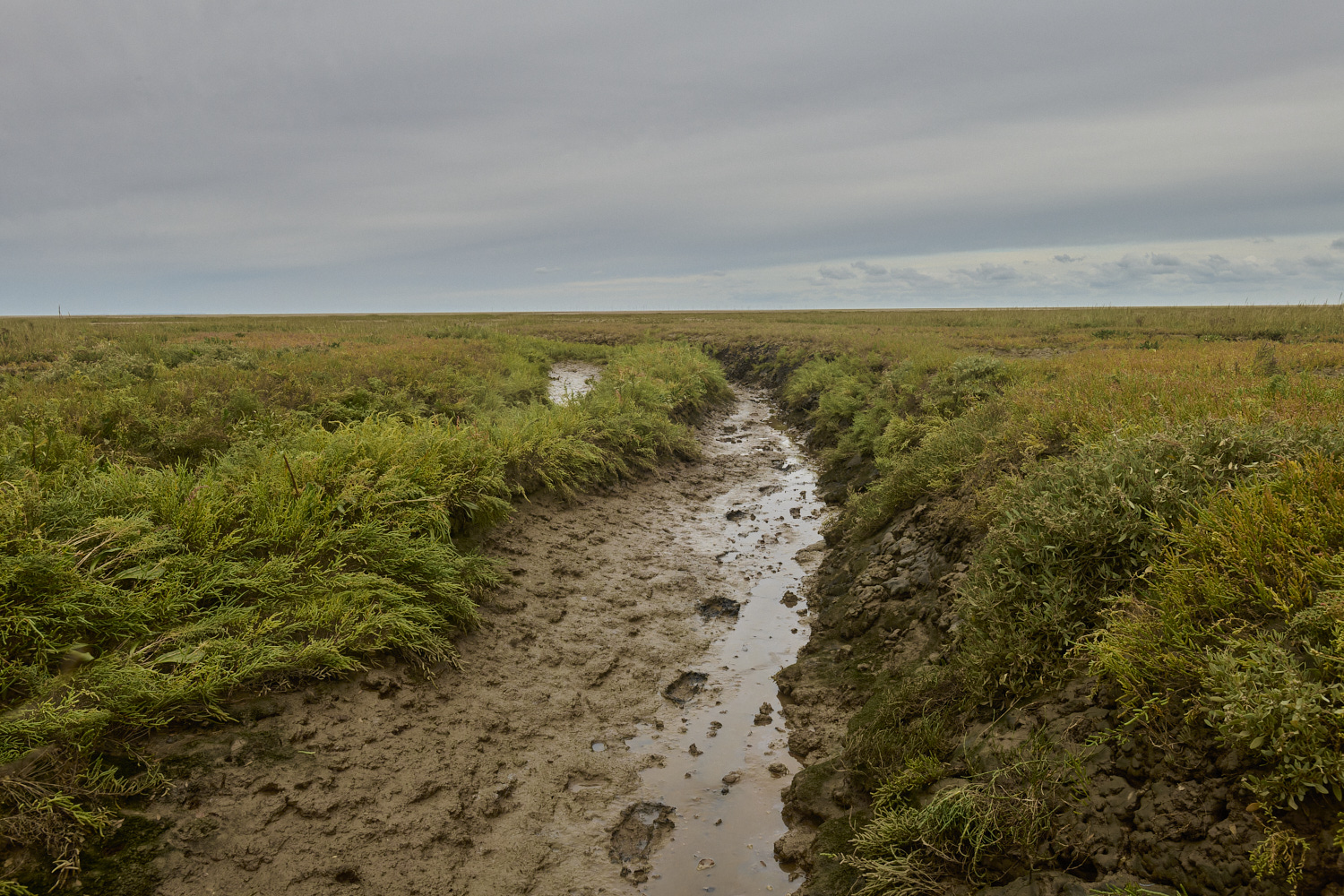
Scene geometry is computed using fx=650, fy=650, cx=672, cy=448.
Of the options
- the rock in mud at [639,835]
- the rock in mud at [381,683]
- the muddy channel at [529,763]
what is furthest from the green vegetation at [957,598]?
the rock in mud at [639,835]

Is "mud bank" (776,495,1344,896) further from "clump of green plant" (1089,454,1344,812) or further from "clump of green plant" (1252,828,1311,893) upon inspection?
"clump of green plant" (1089,454,1344,812)

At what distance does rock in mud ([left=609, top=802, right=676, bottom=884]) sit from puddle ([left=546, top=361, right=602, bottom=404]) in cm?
1014

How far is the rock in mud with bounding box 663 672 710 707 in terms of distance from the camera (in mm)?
5539

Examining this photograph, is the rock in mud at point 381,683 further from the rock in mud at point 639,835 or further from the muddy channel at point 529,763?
the rock in mud at point 639,835

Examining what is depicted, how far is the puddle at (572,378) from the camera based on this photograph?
17.1 meters

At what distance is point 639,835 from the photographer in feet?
13.3

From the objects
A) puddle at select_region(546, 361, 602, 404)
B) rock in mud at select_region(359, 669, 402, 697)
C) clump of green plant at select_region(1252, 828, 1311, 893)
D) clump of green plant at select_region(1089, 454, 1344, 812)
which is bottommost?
rock in mud at select_region(359, 669, 402, 697)

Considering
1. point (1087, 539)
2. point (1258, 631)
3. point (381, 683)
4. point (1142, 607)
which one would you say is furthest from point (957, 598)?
point (381, 683)

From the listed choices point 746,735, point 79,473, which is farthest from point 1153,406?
point 79,473

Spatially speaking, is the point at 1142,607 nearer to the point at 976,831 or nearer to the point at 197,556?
the point at 976,831

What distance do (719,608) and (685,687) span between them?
1527mm

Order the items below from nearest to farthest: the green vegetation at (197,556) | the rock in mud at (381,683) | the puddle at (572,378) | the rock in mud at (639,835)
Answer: the green vegetation at (197,556) → the rock in mud at (639,835) → the rock in mud at (381,683) → the puddle at (572,378)

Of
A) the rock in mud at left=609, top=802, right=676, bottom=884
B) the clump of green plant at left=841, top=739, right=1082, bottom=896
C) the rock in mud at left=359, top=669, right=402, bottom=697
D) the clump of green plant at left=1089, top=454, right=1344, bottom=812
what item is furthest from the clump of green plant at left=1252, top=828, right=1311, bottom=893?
the rock in mud at left=359, top=669, right=402, bottom=697

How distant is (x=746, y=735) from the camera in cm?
504
